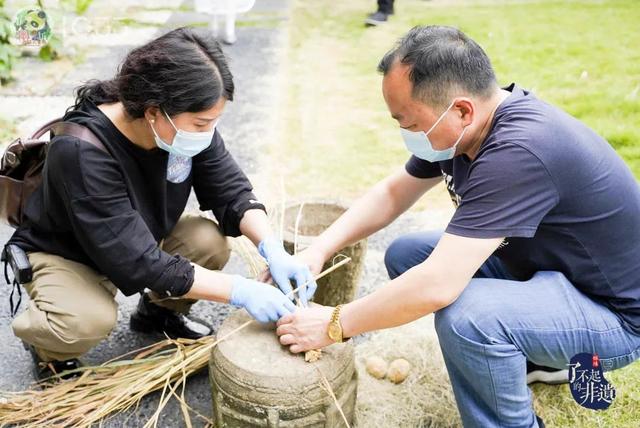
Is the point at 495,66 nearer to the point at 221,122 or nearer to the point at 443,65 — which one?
the point at 221,122

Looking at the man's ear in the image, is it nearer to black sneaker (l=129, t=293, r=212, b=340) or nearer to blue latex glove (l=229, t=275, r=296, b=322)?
blue latex glove (l=229, t=275, r=296, b=322)

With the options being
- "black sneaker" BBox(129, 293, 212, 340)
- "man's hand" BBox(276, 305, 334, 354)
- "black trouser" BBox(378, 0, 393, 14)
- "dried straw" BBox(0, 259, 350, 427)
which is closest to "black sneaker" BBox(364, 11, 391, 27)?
"black trouser" BBox(378, 0, 393, 14)

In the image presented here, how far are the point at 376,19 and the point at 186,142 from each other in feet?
19.1

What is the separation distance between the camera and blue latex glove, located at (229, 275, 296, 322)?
2.10 meters

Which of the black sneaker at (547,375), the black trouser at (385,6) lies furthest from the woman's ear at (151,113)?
the black trouser at (385,6)

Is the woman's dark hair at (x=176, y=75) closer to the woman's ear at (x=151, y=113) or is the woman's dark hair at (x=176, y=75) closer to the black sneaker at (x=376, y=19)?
the woman's ear at (x=151, y=113)

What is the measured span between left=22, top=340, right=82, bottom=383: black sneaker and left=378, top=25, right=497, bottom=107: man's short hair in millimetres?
1604

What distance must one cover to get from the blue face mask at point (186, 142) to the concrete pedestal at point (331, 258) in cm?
56

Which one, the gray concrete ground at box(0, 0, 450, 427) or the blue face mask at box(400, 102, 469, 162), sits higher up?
the blue face mask at box(400, 102, 469, 162)

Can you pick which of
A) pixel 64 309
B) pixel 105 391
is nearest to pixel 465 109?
pixel 64 309

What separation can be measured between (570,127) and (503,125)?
0.20m

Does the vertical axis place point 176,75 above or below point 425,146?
above

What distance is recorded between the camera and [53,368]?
2461 mm

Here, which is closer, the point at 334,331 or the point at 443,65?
the point at 443,65
